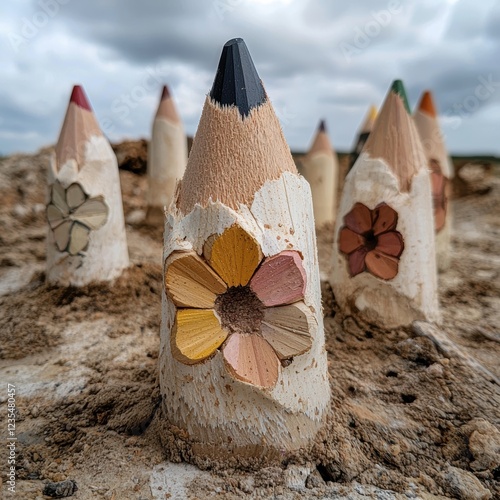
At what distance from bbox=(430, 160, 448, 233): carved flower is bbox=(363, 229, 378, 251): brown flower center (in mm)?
1781

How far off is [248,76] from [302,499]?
4.61 feet

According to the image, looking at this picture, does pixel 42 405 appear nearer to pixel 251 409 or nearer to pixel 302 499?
pixel 251 409

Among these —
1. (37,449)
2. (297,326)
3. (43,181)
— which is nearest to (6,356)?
(37,449)

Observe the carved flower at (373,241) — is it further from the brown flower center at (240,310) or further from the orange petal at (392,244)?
the brown flower center at (240,310)

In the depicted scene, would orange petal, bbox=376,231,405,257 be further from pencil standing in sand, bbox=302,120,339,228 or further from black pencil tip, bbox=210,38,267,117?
pencil standing in sand, bbox=302,120,339,228

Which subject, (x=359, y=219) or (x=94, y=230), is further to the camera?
(x=94, y=230)

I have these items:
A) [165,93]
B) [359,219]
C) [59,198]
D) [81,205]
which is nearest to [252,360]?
[359,219]

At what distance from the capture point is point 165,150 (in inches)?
187

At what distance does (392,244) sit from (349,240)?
0.85 feet

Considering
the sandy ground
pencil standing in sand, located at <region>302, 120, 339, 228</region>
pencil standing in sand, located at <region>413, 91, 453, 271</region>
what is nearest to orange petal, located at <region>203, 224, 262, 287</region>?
the sandy ground

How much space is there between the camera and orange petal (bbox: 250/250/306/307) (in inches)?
56.7

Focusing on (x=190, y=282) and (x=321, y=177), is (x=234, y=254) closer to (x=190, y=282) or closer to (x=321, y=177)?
(x=190, y=282)

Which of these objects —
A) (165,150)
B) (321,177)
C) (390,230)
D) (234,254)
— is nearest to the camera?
(234,254)

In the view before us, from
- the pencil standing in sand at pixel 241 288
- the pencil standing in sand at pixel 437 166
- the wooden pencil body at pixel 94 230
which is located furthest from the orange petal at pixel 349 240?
the pencil standing in sand at pixel 437 166
